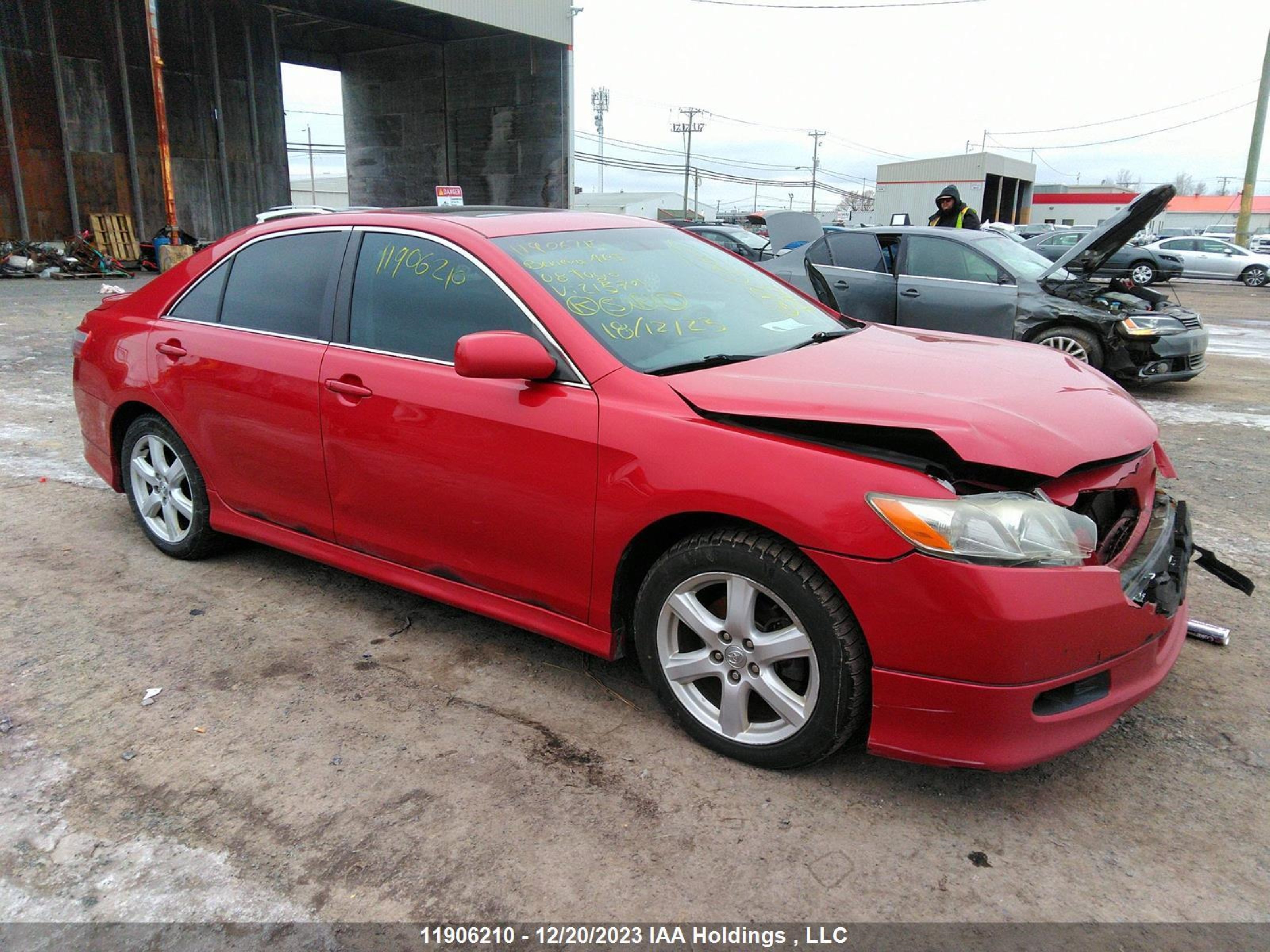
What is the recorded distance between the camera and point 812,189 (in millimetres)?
94938

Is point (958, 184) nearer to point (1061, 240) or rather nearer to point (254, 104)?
point (1061, 240)

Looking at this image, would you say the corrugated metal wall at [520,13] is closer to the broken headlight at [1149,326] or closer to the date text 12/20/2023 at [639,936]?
the broken headlight at [1149,326]

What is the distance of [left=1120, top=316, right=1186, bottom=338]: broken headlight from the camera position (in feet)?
27.4

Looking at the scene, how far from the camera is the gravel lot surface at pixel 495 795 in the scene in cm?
219

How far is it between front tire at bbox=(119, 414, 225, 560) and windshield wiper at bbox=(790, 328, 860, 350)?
2.67 metres

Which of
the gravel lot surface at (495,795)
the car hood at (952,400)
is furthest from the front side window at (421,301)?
the gravel lot surface at (495,795)

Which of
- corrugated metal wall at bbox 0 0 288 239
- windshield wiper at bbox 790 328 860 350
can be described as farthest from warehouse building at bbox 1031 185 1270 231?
windshield wiper at bbox 790 328 860 350

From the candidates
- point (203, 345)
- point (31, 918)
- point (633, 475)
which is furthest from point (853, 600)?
point (203, 345)

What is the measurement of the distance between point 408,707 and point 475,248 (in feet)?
5.19

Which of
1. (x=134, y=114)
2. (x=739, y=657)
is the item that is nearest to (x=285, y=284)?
(x=739, y=657)

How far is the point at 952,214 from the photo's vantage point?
9.91 m

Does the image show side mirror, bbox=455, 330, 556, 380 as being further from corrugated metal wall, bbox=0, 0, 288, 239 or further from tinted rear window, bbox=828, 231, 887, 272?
corrugated metal wall, bbox=0, 0, 288, 239

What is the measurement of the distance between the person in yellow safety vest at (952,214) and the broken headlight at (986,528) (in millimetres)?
8113

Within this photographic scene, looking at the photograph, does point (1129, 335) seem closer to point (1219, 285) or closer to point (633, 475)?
point (633, 475)
